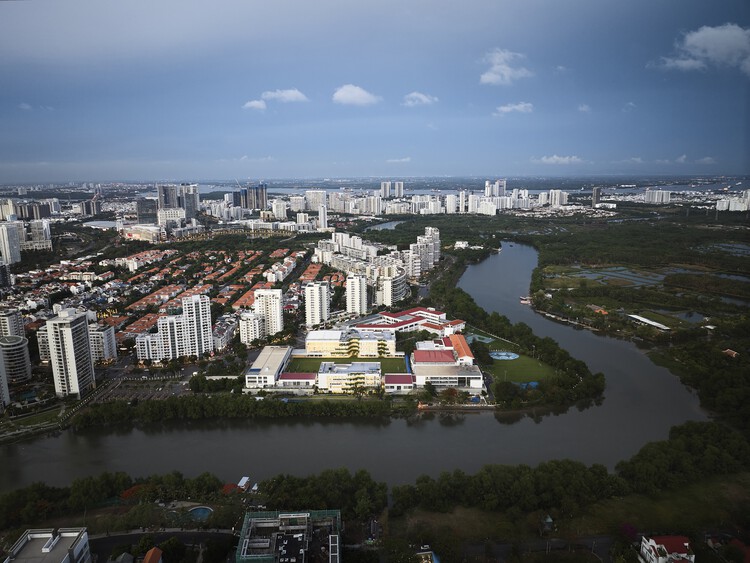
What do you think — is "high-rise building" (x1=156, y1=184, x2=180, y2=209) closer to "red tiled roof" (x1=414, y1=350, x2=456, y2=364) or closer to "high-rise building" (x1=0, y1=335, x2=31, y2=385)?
"high-rise building" (x1=0, y1=335, x2=31, y2=385)

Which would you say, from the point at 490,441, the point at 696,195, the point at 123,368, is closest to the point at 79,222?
the point at 123,368

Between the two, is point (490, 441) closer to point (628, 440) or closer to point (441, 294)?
point (628, 440)

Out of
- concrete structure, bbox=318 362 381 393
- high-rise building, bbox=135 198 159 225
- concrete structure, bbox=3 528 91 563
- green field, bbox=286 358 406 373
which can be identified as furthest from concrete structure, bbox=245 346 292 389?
high-rise building, bbox=135 198 159 225

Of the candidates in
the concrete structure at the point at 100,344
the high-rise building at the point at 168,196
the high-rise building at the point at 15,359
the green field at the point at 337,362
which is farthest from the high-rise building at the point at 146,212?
the green field at the point at 337,362

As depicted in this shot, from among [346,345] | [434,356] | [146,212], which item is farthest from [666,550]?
[146,212]

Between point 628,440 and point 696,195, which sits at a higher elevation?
point 696,195

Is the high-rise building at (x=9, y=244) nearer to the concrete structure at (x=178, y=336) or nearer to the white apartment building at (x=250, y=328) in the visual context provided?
the concrete structure at (x=178, y=336)
